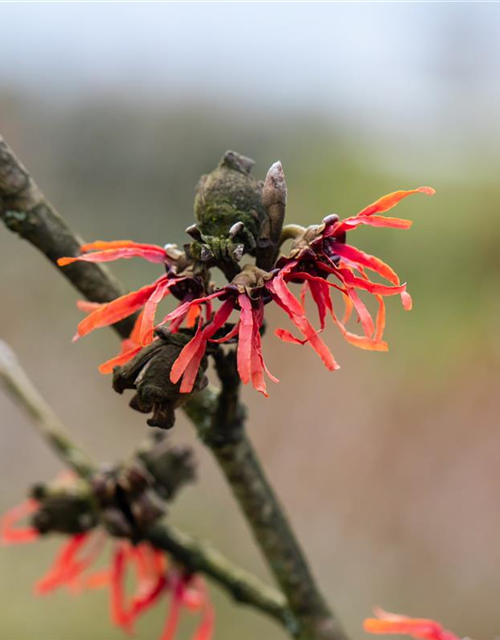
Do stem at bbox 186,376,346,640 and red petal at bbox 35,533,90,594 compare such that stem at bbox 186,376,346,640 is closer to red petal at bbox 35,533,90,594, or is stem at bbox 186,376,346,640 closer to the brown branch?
the brown branch

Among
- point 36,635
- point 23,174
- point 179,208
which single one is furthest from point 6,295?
point 23,174

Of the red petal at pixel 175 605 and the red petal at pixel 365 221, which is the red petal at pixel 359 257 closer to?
the red petal at pixel 365 221

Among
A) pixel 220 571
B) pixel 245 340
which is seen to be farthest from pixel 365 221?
pixel 220 571

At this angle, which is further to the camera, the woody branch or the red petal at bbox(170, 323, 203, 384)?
the woody branch

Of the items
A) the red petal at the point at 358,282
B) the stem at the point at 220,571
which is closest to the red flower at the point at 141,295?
the red petal at the point at 358,282

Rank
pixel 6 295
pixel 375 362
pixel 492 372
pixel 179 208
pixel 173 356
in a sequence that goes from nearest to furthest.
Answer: pixel 173 356 < pixel 492 372 < pixel 375 362 < pixel 6 295 < pixel 179 208

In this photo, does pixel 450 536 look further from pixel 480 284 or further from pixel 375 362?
pixel 480 284

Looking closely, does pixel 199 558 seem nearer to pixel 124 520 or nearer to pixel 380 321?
pixel 124 520

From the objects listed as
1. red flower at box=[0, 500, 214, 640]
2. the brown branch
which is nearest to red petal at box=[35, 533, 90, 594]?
red flower at box=[0, 500, 214, 640]
